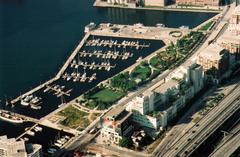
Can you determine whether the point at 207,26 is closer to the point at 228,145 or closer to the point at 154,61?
the point at 154,61

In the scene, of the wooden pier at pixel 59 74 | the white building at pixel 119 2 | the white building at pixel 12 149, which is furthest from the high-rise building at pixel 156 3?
the white building at pixel 12 149

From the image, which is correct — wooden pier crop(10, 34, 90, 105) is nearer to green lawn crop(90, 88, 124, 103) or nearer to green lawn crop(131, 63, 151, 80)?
green lawn crop(90, 88, 124, 103)

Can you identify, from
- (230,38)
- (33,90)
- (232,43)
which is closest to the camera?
(33,90)

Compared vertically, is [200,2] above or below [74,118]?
above

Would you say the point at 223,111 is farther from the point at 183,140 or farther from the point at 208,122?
the point at 183,140

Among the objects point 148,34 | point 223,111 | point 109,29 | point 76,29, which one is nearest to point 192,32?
point 148,34

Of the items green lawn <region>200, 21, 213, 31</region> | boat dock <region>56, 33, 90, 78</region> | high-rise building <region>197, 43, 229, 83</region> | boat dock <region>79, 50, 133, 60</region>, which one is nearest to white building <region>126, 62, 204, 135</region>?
high-rise building <region>197, 43, 229, 83</region>

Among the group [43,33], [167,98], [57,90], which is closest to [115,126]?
[167,98]
